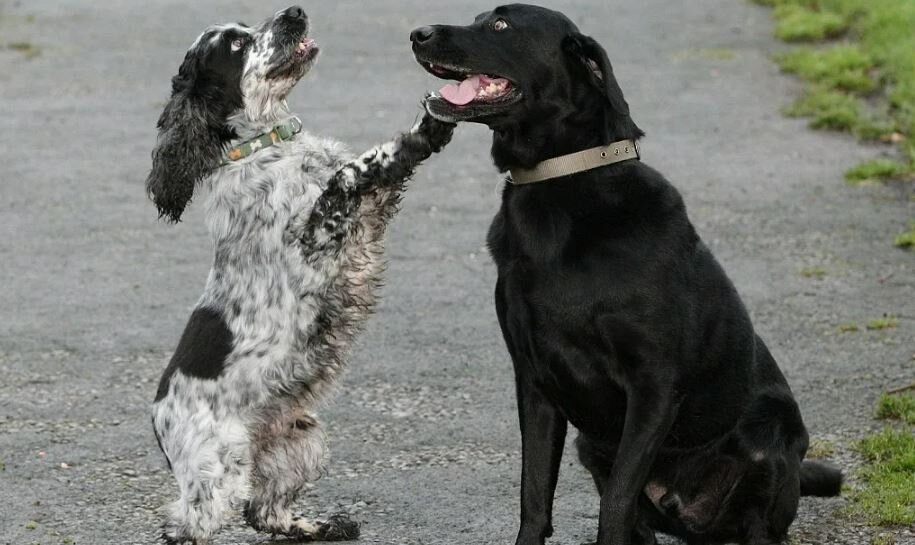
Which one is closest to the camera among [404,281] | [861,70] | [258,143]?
[258,143]

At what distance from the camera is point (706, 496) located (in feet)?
18.5

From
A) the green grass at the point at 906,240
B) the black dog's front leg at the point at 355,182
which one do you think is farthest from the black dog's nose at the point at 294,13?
the green grass at the point at 906,240

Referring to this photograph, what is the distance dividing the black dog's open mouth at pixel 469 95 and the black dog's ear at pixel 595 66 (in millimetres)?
244

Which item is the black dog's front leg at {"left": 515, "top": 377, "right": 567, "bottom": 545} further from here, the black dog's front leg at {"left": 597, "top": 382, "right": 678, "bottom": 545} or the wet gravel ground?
the wet gravel ground

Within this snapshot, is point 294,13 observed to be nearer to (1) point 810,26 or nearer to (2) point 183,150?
(2) point 183,150

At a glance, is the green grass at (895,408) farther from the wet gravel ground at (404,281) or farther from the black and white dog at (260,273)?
the black and white dog at (260,273)

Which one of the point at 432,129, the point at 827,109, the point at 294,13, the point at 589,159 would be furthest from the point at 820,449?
the point at 827,109

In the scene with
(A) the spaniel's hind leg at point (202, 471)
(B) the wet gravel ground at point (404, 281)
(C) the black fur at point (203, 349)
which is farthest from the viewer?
(B) the wet gravel ground at point (404, 281)

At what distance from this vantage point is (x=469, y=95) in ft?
17.5

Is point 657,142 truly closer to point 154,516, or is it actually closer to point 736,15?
point 736,15

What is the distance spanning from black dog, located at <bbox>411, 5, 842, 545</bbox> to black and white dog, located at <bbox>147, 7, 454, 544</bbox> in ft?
2.19

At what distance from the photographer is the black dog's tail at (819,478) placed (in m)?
6.02

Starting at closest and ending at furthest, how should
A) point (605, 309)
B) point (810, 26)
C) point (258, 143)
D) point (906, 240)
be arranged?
point (605, 309) → point (258, 143) → point (906, 240) → point (810, 26)

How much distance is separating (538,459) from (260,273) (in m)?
1.36
